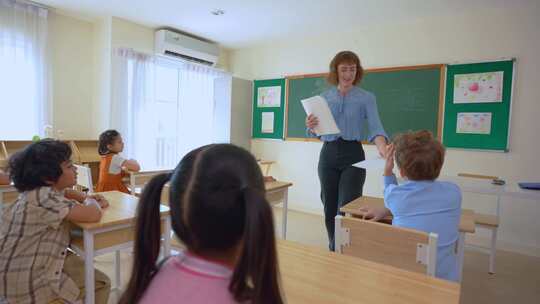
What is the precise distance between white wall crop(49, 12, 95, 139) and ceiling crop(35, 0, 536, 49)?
250 mm

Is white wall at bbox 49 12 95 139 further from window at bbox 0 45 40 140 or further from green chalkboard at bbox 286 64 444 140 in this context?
green chalkboard at bbox 286 64 444 140

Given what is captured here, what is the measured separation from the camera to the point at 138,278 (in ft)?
2.09

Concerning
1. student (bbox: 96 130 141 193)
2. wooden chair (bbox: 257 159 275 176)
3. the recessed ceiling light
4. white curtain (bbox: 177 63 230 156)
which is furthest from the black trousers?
white curtain (bbox: 177 63 230 156)

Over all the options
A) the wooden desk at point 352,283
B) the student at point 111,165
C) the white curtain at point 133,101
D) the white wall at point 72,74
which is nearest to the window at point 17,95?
the white wall at point 72,74

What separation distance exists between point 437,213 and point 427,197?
0.22ft

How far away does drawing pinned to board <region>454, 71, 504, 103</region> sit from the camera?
3.28 m

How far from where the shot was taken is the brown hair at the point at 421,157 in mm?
1341

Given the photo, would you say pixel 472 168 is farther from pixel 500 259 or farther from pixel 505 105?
pixel 500 259

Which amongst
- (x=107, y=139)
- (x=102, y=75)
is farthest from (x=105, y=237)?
(x=102, y=75)

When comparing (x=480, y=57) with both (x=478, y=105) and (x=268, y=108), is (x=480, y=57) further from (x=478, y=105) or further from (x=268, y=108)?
(x=268, y=108)

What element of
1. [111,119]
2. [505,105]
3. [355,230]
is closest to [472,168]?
[505,105]

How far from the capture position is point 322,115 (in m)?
2.04

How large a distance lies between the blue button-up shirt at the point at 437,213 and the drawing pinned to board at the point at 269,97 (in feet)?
11.9

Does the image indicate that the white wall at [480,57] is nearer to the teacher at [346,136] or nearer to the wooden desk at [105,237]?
the teacher at [346,136]
